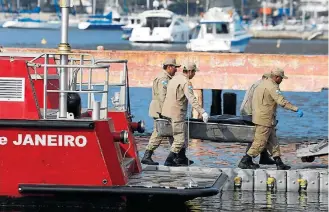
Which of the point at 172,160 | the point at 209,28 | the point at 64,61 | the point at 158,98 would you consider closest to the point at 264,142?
the point at 172,160

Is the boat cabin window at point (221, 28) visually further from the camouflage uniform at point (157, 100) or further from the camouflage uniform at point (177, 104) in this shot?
the camouflage uniform at point (177, 104)

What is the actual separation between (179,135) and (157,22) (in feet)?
257

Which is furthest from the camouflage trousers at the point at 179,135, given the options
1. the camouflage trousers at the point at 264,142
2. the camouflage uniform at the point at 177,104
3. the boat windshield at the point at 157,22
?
the boat windshield at the point at 157,22

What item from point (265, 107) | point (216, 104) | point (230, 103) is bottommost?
point (216, 104)

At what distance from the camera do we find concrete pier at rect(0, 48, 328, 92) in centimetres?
2578

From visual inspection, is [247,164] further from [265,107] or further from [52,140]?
[52,140]

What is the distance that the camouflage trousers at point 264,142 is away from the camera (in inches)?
673

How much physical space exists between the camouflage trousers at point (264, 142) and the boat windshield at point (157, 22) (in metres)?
76.8

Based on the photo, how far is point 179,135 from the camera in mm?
17000

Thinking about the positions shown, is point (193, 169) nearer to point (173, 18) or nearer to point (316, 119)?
point (316, 119)

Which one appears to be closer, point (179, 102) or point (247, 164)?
point (179, 102)

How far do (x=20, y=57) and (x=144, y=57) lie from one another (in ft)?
35.2

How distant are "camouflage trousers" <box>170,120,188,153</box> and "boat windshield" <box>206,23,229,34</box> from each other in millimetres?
61256

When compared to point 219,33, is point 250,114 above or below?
above
